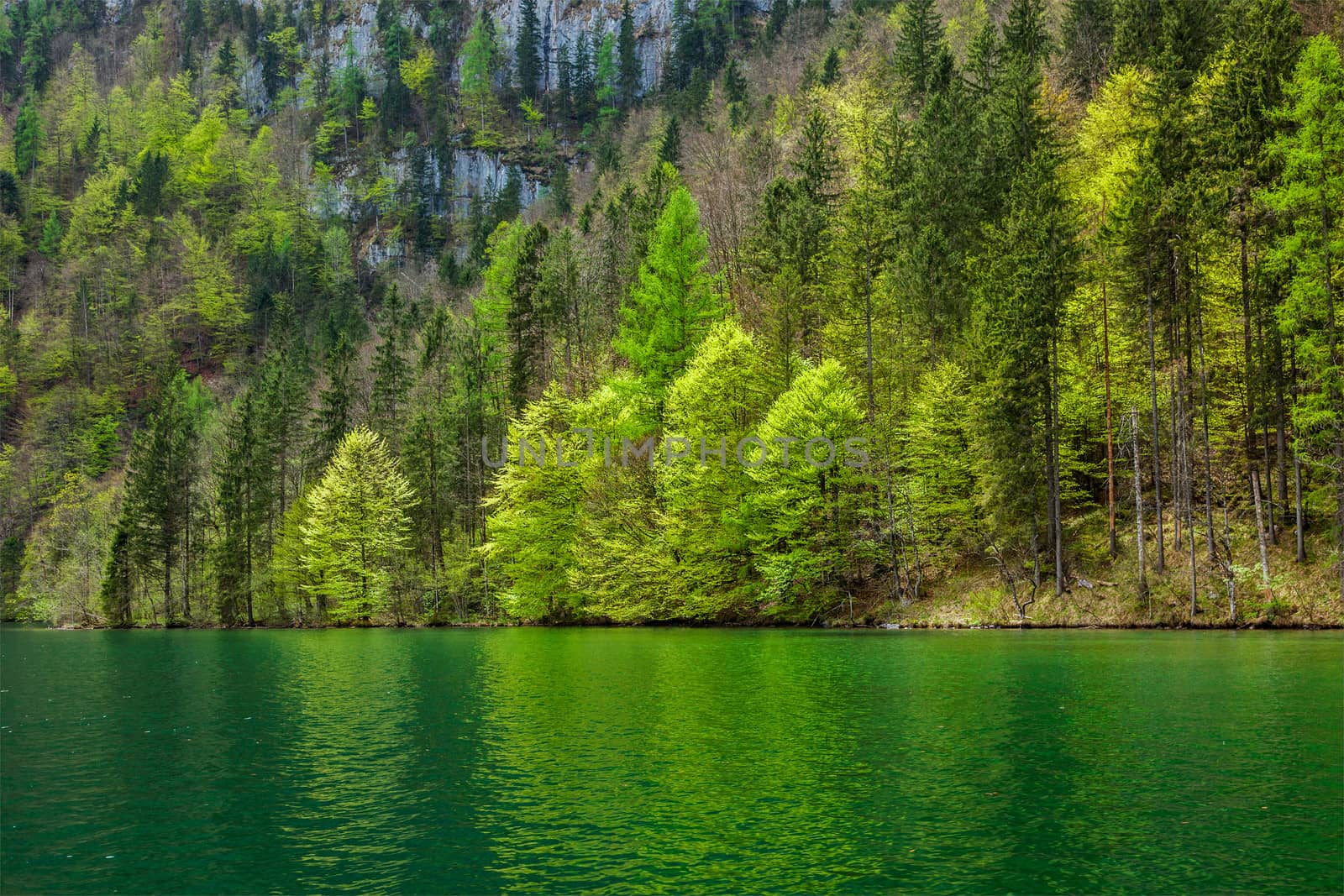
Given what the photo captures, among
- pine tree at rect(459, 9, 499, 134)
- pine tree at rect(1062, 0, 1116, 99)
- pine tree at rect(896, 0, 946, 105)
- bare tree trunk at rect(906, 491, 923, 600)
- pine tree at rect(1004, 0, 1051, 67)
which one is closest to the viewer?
bare tree trunk at rect(906, 491, 923, 600)

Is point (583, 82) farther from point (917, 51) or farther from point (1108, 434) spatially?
point (1108, 434)

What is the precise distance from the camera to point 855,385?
51.4m

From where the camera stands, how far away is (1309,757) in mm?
15812

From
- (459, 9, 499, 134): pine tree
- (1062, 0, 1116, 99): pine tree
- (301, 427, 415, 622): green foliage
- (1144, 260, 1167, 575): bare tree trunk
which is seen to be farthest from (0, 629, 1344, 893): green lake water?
(459, 9, 499, 134): pine tree

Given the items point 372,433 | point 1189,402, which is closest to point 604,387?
point 372,433

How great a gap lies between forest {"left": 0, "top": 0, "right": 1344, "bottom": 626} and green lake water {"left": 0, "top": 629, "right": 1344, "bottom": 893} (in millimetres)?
14654

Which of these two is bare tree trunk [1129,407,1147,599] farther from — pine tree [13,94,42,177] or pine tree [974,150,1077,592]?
pine tree [13,94,42,177]

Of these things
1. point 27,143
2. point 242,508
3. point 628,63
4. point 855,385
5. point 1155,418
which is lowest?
point 242,508

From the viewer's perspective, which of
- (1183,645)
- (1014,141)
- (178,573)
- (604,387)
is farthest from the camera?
(178,573)

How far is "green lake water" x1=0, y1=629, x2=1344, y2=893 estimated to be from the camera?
11.5 meters

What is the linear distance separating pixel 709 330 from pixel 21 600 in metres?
86.2

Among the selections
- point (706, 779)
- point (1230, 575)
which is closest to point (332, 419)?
point (1230, 575)

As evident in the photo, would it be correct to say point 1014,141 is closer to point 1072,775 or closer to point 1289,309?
point 1289,309

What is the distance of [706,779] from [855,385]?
37.9m
